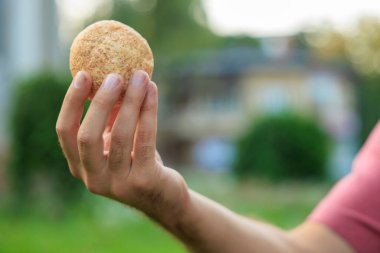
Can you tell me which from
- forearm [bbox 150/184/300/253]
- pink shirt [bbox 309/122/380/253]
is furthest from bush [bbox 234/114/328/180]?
forearm [bbox 150/184/300/253]

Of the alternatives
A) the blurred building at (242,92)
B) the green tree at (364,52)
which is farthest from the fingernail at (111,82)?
the blurred building at (242,92)

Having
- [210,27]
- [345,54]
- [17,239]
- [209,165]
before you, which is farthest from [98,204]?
[210,27]

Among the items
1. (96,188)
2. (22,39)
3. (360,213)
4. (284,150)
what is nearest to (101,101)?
(96,188)

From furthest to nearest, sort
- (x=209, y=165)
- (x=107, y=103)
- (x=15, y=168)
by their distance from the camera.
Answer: (x=209, y=165), (x=15, y=168), (x=107, y=103)

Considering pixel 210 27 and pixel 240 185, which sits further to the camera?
pixel 210 27

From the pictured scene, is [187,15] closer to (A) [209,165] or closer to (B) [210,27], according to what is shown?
(B) [210,27]

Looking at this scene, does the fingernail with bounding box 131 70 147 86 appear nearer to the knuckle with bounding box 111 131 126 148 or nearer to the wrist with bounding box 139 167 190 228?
the knuckle with bounding box 111 131 126 148

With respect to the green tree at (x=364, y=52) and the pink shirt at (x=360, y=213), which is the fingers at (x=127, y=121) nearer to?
the pink shirt at (x=360, y=213)
